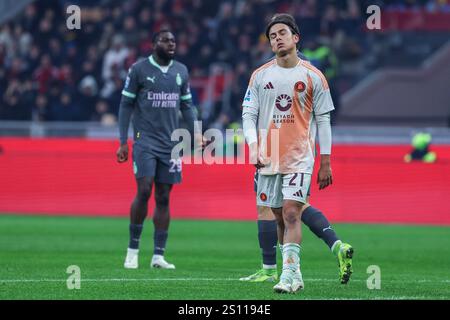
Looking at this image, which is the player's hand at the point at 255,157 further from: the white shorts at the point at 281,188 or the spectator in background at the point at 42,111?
the spectator in background at the point at 42,111

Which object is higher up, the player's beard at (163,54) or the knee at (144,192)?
the player's beard at (163,54)

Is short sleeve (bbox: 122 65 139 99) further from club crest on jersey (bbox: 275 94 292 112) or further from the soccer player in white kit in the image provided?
club crest on jersey (bbox: 275 94 292 112)

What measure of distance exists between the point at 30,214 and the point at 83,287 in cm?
1214

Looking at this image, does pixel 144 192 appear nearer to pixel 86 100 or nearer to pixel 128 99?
pixel 128 99

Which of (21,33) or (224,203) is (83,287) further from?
(21,33)

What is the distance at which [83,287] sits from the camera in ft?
33.9

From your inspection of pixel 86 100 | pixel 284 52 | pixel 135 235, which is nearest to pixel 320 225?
pixel 284 52

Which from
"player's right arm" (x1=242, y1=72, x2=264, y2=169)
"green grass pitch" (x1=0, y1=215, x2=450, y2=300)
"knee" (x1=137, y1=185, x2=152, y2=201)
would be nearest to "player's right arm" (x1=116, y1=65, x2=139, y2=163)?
"knee" (x1=137, y1=185, x2=152, y2=201)

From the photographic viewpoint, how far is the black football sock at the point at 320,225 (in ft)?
35.9

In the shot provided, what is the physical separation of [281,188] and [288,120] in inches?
24.3

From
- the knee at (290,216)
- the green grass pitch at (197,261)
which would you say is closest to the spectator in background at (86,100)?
the green grass pitch at (197,261)

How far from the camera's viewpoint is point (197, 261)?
14023 millimetres

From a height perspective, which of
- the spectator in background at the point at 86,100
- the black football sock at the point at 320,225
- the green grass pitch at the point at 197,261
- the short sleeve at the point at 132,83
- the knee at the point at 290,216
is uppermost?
the spectator in background at the point at 86,100
